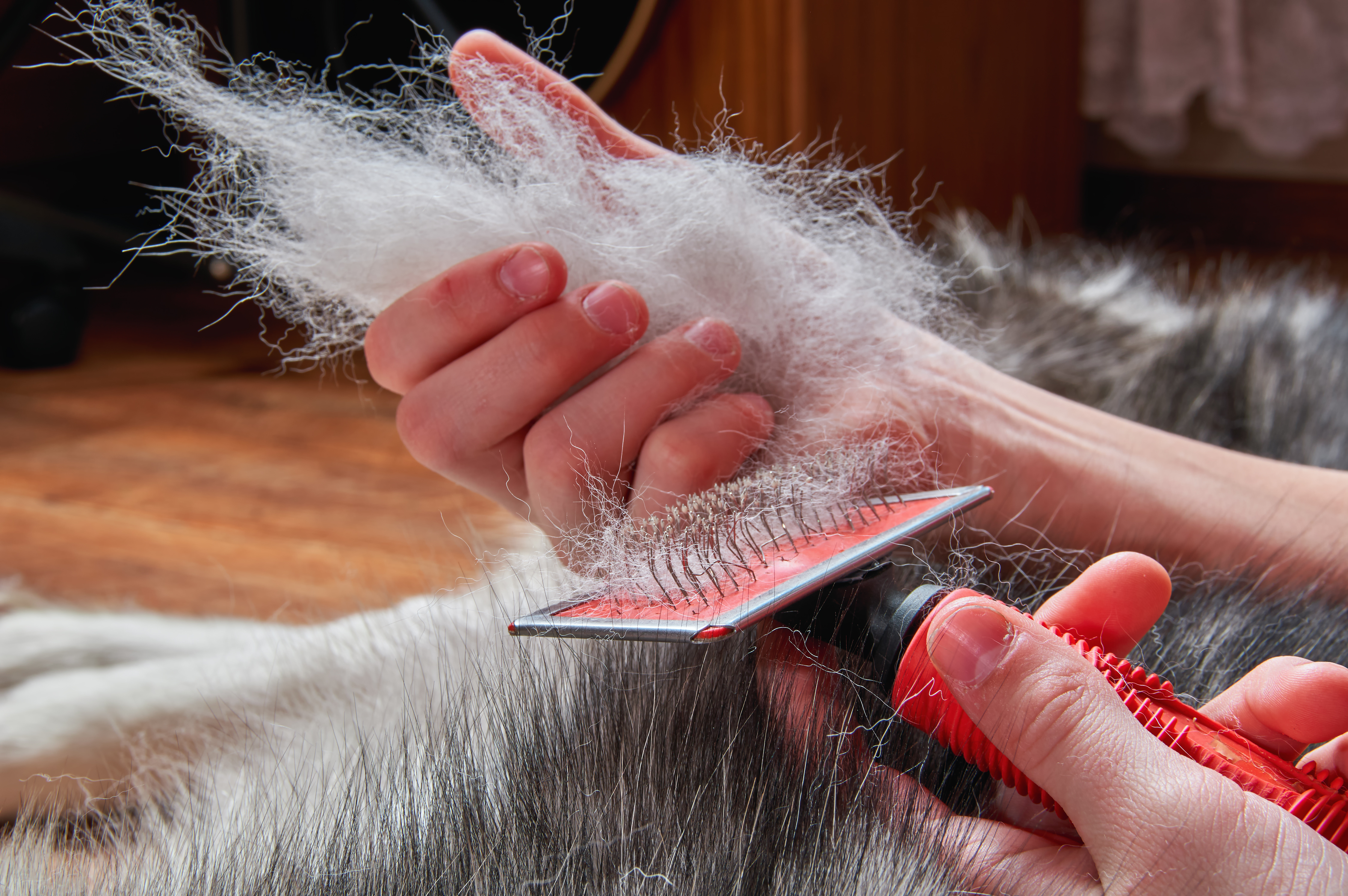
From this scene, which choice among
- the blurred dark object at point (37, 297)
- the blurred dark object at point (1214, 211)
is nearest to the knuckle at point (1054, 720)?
the blurred dark object at point (37, 297)

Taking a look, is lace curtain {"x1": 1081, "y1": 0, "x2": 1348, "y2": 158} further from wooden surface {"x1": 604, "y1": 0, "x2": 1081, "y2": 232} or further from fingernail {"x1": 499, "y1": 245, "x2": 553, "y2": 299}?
fingernail {"x1": 499, "y1": 245, "x2": 553, "y2": 299}

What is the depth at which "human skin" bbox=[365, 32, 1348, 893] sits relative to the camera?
0.27 meters

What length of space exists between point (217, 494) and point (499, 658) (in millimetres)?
509

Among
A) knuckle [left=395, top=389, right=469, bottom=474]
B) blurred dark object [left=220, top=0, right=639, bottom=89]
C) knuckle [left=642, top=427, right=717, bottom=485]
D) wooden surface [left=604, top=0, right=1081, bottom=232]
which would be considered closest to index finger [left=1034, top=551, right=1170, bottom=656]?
knuckle [left=642, top=427, right=717, bottom=485]

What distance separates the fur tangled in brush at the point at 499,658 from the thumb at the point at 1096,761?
0.13 feet

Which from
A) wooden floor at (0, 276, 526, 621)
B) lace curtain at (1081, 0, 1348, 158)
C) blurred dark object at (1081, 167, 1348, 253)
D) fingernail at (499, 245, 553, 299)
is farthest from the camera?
blurred dark object at (1081, 167, 1348, 253)

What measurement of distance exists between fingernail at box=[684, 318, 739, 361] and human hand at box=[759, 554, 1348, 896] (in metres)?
0.20

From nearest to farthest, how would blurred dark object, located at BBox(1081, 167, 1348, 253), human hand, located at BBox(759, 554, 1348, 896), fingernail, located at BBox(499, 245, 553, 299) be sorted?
human hand, located at BBox(759, 554, 1348, 896) < fingernail, located at BBox(499, 245, 553, 299) < blurred dark object, located at BBox(1081, 167, 1348, 253)

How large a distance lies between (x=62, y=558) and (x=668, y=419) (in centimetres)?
46

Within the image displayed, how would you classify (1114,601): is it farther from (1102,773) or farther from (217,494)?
(217,494)

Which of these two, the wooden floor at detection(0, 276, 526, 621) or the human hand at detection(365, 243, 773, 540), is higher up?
the human hand at detection(365, 243, 773, 540)

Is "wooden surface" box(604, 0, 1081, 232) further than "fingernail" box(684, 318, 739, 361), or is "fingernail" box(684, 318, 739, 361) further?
"wooden surface" box(604, 0, 1081, 232)

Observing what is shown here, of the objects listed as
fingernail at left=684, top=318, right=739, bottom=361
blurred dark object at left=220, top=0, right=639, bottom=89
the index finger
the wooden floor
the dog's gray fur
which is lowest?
the wooden floor

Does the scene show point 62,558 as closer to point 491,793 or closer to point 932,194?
point 491,793
